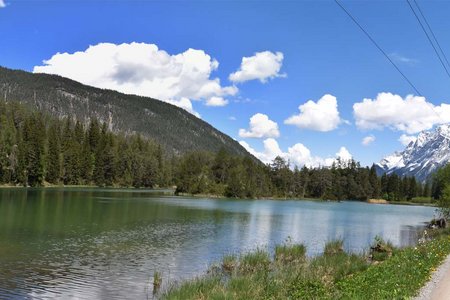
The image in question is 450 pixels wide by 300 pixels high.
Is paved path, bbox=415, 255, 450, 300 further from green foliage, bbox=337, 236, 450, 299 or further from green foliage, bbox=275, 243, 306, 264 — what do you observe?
green foliage, bbox=275, 243, 306, 264

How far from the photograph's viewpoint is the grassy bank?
55.4ft

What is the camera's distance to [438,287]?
1831cm

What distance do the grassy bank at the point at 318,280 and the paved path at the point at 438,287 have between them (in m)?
0.29

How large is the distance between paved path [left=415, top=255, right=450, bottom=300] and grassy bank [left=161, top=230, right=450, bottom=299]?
292 millimetres

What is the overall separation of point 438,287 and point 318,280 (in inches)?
194

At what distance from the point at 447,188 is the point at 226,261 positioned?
46.8 meters

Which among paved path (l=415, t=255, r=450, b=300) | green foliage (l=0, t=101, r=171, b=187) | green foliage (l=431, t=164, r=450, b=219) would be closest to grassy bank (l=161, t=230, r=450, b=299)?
paved path (l=415, t=255, r=450, b=300)

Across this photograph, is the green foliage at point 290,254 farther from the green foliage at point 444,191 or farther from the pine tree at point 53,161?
the pine tree at point 53,161

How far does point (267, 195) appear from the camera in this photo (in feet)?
626

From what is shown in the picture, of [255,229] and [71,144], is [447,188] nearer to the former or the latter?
[255,229]

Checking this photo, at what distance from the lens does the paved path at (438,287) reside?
1647cm

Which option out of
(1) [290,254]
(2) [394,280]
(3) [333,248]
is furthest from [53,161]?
(2) [394,280]

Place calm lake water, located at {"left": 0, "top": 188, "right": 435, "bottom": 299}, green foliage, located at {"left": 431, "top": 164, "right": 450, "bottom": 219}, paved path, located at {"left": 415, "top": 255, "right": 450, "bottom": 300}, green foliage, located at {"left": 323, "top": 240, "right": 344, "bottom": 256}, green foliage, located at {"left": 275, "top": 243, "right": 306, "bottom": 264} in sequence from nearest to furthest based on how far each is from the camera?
paved path, located at {"left": 415, "top": 255, "right": 450, "bottom": 300} < calm lake water, located at {"left": 0, "top": 188, "right": 435, "bottom": 299} < green foliage, located at {"left": 275, "top": 243, "right": 306, "bottom": 264} < green foliage, located at {"left": 323, "top": 240, "right": 344, "bottom": 256} < green foliage, located at {"left": 431, "top": 164, "right": 450, "bottom": 219}

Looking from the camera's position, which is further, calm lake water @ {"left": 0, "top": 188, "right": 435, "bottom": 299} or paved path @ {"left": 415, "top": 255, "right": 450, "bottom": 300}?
calm lake water @ {"left": 0, "top": 188, "right": 435, "bottom": 299}
